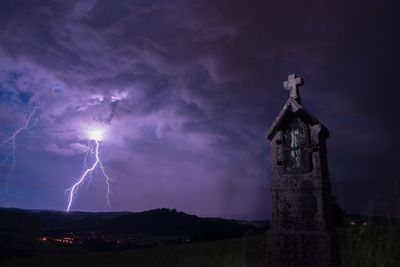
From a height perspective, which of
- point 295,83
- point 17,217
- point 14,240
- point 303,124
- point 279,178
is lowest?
point 14,240

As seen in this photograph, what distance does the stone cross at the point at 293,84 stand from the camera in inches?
295

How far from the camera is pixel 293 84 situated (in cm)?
761

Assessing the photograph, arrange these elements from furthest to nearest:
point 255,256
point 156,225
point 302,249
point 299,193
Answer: point 156,225, point 255,256, point 299,193, point 302,249

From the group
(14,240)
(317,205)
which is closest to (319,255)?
(317,205)

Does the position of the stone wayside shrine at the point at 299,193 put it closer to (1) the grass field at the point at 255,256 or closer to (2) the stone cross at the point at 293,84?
(2) the stone cross at the point at 293,84

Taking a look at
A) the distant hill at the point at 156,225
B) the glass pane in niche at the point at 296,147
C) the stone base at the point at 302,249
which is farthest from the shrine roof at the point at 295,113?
the distant hill at the point at 156,225

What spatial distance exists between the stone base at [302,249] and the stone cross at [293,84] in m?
3.12

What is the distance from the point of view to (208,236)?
28.2m

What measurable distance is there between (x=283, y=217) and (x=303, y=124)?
209 cm

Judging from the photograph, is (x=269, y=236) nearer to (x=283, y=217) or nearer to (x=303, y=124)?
(x=283, y=217)

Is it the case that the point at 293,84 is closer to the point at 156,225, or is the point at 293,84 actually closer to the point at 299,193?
the point at 299,193

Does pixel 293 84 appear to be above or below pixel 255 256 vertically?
above

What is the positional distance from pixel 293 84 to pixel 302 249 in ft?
12.3

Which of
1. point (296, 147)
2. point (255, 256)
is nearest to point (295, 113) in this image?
point (296, 147)
